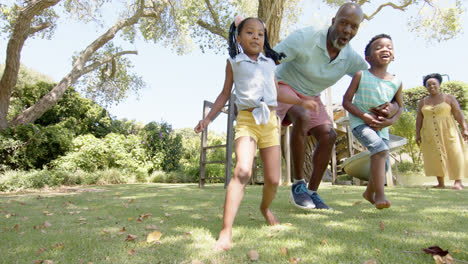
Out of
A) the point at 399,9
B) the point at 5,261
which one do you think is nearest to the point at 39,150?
the point at 5,261

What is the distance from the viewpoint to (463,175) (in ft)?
19.4

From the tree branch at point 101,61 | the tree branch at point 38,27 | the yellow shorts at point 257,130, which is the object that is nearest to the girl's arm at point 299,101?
the yellow shorts at point 257,130

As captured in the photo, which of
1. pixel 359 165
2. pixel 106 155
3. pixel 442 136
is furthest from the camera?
pixel 106 155

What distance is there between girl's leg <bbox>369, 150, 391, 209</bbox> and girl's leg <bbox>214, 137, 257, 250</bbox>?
1243mm

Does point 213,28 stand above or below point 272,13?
above

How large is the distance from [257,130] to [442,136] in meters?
5.75

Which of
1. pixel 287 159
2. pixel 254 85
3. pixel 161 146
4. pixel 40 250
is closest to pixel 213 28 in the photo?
pixel 161 146

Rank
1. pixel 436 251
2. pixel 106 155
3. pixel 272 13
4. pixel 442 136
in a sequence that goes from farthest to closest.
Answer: pixel 106 155, pixel 272 13, pixel 442 136, pixel 436 251

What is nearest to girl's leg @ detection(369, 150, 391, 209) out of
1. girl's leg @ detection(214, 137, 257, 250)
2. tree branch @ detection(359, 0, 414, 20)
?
girl's leg @ detection(214, 137, 257, 250)

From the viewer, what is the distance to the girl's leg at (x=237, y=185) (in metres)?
1.80

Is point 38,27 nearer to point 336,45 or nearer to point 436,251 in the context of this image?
point 336,45

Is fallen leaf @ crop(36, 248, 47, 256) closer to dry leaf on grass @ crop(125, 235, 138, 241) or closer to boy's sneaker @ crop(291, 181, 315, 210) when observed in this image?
dry leaf on grass @ crop(125, 235, 138, 241)

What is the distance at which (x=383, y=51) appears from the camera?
2820 millimetres

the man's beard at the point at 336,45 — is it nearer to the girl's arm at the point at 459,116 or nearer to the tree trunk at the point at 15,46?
the girl's arm at the point at 459,116
